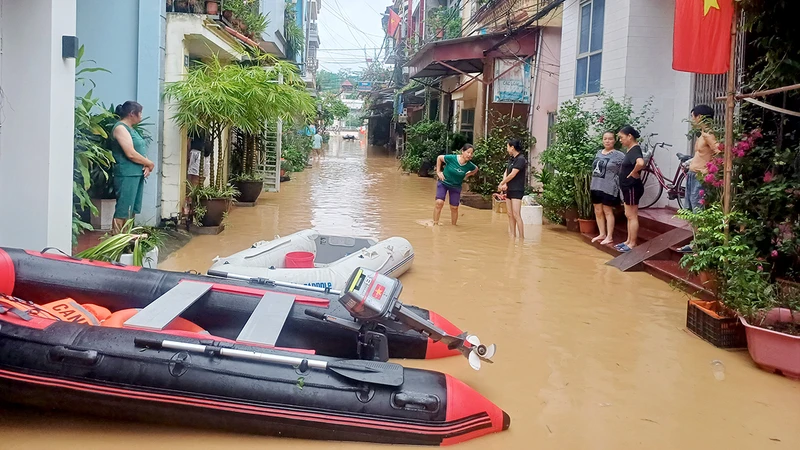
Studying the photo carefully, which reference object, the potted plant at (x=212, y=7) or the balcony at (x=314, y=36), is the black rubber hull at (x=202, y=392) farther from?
the balcony at (x=314, y=36)

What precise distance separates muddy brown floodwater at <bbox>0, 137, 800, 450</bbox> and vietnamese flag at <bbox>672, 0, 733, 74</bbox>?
7.29 ft

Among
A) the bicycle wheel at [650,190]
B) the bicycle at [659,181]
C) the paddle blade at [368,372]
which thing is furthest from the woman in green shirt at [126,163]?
the bicycle wheel at [650,190]

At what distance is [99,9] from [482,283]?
5949mm

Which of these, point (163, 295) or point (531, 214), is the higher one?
point (531, 214)

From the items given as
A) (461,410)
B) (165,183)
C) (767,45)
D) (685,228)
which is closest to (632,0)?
(685,228)

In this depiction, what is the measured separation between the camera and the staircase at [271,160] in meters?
14.8

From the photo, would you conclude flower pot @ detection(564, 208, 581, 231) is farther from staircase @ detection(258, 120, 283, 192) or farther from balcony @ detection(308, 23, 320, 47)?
balcony @ detection(308, 23, 320, 47)

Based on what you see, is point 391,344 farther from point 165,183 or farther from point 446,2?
point 446,2

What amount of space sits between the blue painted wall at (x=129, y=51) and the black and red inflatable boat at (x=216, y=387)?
233 inches

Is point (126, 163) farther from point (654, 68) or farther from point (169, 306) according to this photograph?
point (654, 68)

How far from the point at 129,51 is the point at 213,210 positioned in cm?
232

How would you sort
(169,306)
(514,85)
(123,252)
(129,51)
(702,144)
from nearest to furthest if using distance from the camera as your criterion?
(169,306) → (123,252) → (702,144) → (129,51) → (514,85)

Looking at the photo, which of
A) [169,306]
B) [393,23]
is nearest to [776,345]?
[169,306]

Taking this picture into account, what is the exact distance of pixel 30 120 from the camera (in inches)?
216
